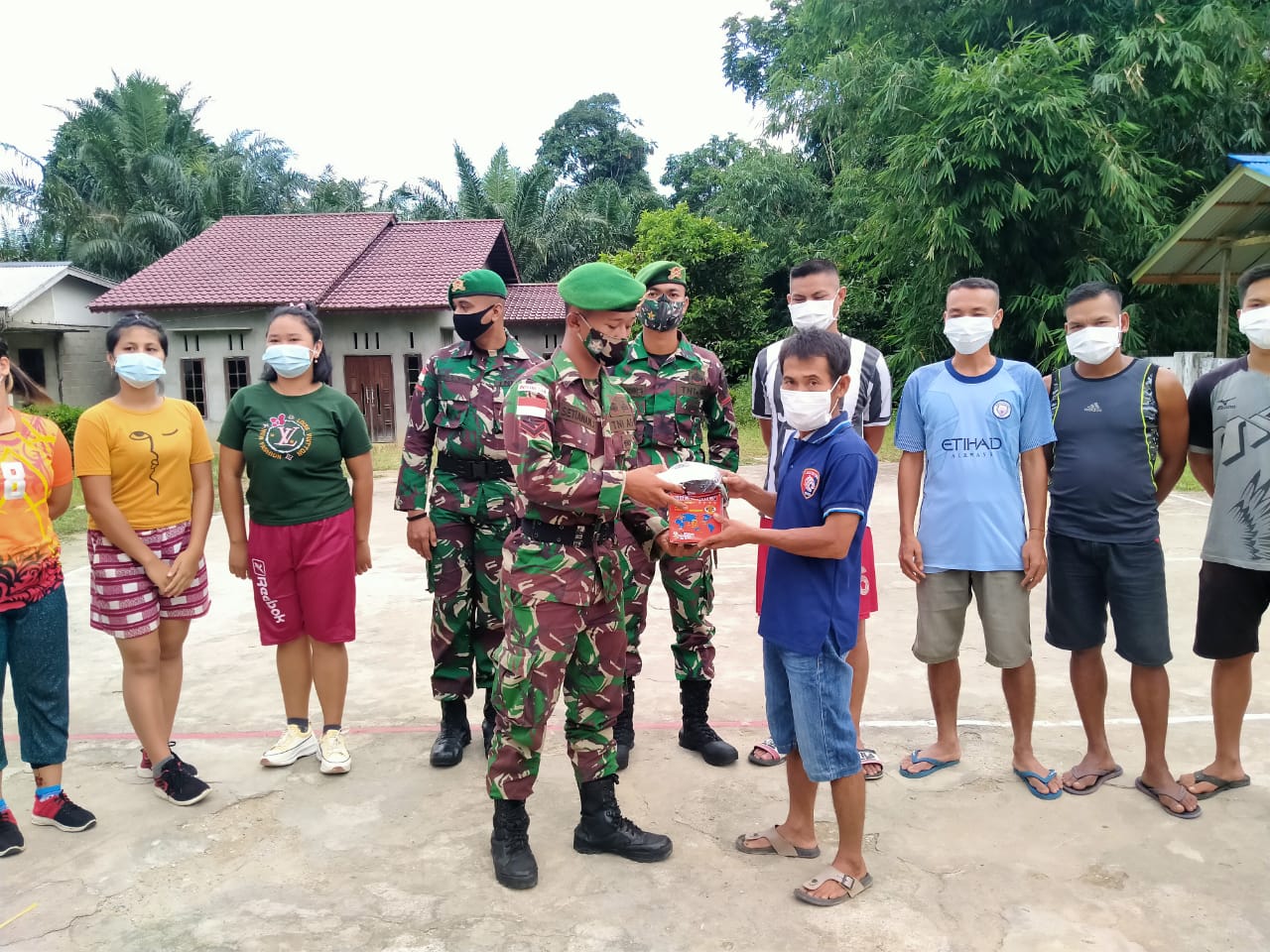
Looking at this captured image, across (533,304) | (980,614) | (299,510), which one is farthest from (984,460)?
(533,304)

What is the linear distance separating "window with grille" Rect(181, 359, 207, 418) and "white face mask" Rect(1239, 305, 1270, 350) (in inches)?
766

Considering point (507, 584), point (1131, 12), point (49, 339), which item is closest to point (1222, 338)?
point (1131, 12)

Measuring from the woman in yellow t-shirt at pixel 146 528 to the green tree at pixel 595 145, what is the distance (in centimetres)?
3750

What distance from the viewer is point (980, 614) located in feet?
11.6

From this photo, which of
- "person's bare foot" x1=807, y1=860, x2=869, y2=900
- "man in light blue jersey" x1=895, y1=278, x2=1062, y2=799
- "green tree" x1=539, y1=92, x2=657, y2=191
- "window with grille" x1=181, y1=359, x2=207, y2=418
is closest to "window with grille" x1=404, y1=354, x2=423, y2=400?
"window with grille" x1=181, y1=359, x2=207, y2=418

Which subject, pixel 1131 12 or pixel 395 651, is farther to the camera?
pixel 1131 12

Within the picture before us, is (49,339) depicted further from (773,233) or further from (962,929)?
(962,929)

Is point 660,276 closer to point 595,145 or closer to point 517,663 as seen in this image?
point 517,663

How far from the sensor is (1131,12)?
1653cm

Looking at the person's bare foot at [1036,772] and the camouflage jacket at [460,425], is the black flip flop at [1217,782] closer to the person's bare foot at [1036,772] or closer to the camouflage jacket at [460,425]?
the person's bare foot at [1036,772]

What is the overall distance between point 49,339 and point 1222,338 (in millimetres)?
22237

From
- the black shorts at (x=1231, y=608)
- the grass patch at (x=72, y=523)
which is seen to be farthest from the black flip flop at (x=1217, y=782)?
the grass patch at (x=72, y=523)

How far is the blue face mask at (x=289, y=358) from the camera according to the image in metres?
3.63

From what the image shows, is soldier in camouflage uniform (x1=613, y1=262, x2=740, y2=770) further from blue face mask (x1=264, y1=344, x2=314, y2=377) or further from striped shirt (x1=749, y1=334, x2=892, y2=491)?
blue face mask (x1=264, y1=344, x2=314, y2=377)
